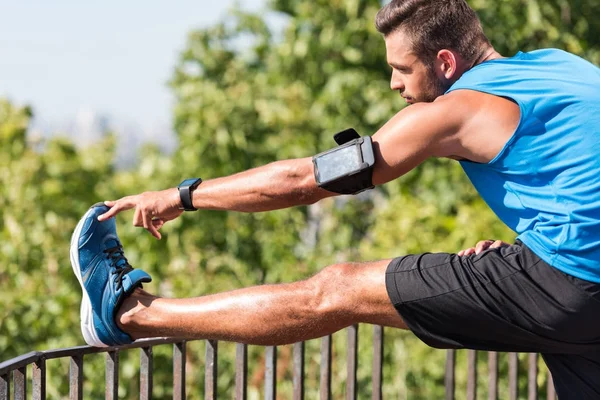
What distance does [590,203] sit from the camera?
221 centimetres

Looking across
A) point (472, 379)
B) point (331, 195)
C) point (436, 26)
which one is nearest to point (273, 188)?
point (331, 195)

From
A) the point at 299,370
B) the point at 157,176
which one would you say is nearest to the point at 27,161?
the point at 157,176

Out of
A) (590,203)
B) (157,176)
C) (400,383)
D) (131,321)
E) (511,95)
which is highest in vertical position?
(157,176)

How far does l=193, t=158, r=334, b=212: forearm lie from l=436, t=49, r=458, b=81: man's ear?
17.0 inches

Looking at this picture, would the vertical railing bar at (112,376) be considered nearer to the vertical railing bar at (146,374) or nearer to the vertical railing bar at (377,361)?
the vertical railing bar at (146,374)

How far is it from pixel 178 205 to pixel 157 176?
14.7 feet

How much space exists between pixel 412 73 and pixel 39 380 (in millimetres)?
1338

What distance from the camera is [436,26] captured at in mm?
2467

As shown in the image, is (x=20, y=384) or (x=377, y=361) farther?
(x=377, y=361)

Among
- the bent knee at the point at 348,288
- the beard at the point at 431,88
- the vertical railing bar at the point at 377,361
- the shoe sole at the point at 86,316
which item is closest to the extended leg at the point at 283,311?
the bent knee at the point at 348,288

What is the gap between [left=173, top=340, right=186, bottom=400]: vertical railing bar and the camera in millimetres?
2955

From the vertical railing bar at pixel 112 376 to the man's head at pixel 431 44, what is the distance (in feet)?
3.90

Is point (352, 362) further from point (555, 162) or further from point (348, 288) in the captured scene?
point (555, 162)

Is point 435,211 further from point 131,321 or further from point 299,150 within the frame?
point 131,321
